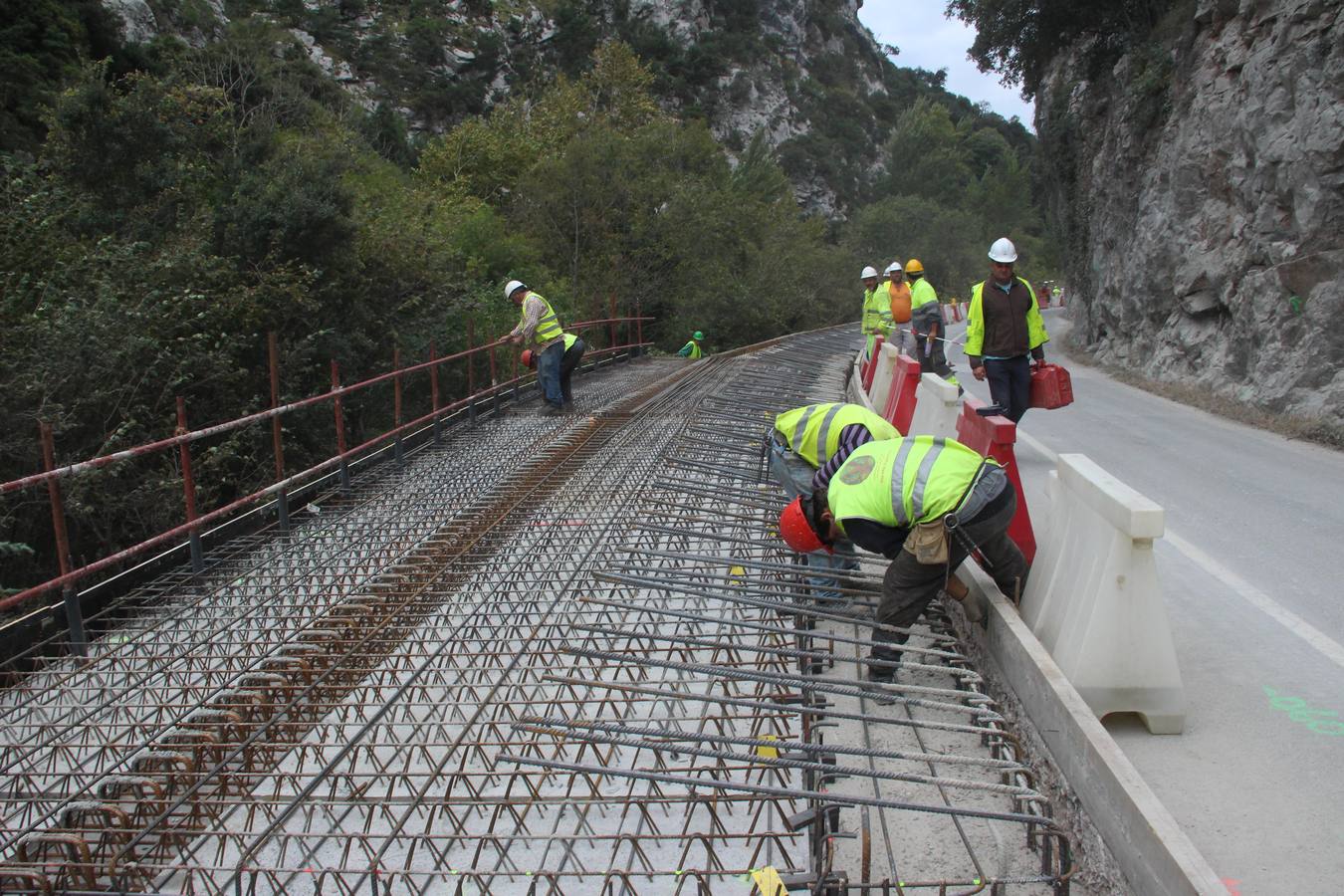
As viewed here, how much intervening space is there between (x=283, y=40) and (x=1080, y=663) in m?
53.1

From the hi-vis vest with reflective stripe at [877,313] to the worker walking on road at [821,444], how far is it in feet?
24.3

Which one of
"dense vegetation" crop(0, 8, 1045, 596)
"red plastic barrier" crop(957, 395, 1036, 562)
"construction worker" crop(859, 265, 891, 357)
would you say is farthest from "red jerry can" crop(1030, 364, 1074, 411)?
"dense vegetation" crop(0, 8, 1045, 596)

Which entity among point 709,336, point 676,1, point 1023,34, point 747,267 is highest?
point 676,1

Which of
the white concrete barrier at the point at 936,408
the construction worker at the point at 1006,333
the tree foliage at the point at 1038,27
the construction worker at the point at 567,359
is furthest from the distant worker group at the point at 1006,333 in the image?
the tree foliage at the point at 1038,27

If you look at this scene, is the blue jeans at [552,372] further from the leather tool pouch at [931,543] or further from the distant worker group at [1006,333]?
the leather tool pouch at [931,543]

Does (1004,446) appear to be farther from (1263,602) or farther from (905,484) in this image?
(1263,602)

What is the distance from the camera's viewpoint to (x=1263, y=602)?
5730 millimetres

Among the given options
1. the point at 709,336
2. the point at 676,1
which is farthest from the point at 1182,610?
the point at 676,1

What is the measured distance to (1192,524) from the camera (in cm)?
754

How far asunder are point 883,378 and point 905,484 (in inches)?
289

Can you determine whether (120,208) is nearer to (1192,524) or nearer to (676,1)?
(1192,524)

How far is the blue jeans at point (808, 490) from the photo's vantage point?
567cm

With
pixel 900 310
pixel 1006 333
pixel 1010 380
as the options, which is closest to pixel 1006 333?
pixel 1006 333

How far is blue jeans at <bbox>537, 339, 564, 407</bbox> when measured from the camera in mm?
12547
